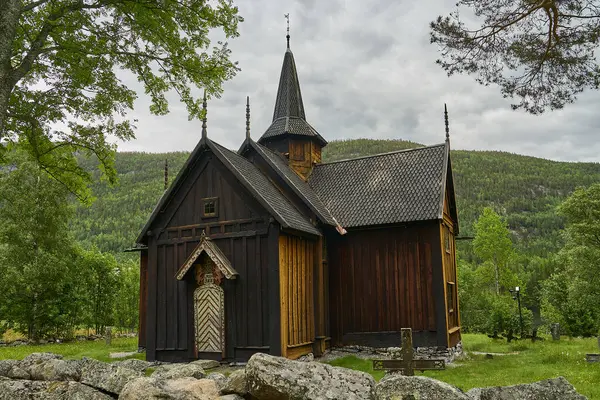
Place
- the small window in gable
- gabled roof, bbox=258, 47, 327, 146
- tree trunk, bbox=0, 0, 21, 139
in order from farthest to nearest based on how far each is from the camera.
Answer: gabled roof, bbox=258, 47, 327, 146 < the small window in gable < tree trunk, bbox=0, 0, 21, 139

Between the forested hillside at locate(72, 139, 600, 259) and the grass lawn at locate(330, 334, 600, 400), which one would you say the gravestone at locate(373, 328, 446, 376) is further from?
the forested hillside at locate(72, 139, 600, 259)

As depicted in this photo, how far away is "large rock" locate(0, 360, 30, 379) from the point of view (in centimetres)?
777

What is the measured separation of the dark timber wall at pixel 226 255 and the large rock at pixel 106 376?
873cm

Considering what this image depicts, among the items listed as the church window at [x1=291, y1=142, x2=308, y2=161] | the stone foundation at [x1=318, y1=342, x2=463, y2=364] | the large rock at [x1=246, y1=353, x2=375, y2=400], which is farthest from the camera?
the church window at [x1=291, y1=142, x2=308, y2=161]

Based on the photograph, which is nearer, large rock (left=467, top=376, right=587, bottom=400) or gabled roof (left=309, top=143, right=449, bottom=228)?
large rock (left=467, top=376, right=587, bottom=400)

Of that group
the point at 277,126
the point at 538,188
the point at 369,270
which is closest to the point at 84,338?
the point at 277,126

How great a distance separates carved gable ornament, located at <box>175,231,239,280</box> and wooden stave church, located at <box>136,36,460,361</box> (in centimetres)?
4

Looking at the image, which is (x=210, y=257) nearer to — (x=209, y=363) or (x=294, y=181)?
(x=209, y=363)

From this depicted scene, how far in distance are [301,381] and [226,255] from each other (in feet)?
38.3

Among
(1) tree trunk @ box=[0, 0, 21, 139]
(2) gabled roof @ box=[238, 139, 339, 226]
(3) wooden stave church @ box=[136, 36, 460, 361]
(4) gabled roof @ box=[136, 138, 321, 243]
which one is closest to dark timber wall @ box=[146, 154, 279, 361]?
(3) wooden stave church @ box=[136, 36, 460, 361]

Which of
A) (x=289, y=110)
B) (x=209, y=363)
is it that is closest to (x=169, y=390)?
(x=209, y=363)

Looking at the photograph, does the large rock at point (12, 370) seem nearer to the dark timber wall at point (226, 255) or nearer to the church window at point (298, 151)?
the dark timber wall at point (226, 255)

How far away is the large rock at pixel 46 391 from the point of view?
6740 millimetres

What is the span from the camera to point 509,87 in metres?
11.2
